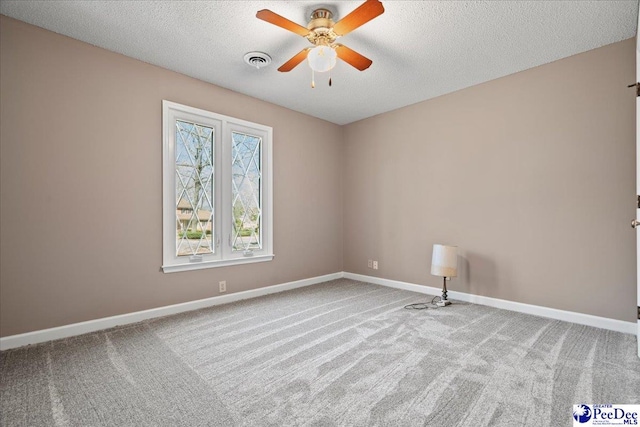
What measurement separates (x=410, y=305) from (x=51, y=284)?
3385 millimetres

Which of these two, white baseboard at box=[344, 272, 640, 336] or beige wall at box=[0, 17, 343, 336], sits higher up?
beige wall at box=[0, 17, 343, 336]

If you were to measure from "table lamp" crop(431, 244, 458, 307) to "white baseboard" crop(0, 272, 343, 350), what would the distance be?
6.53 feet

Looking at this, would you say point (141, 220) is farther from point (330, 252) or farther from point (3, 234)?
point (330, 252)

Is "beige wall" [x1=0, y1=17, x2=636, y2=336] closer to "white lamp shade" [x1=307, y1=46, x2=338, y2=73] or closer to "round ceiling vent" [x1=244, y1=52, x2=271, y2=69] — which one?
"round ceiling vent" [x1=244, y1=52, x2=271, y2=69]

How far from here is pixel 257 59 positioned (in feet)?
9.75

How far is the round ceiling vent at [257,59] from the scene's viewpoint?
2.90 meters

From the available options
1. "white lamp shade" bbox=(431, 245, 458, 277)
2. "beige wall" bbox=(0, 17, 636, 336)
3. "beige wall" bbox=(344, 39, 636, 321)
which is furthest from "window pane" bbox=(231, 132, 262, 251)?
"white lamp shade" bbox=(431, 245, 458, 277)

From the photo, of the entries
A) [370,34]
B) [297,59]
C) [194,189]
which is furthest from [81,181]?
[370,34]

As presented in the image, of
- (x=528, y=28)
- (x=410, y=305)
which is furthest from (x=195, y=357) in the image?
(x=528, y=28)

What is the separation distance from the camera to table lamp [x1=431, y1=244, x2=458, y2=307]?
3.45 meters

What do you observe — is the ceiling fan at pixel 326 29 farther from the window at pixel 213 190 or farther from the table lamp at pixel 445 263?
the table lamp at pixel 445 263

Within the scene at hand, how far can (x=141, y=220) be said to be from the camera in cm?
304

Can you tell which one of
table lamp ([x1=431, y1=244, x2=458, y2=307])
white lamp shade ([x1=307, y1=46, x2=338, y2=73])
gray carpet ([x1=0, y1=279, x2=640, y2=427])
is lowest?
gray carpet ([x1=0, y1=279, x2=640, y2=427])

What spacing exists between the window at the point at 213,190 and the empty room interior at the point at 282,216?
0.02 meters
